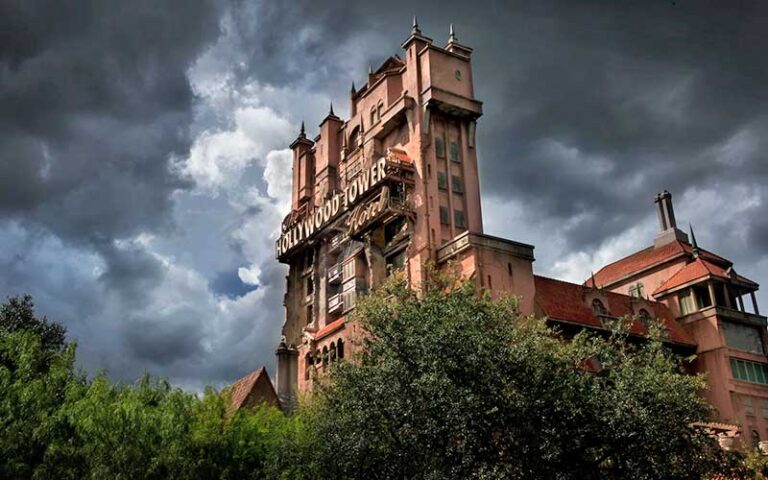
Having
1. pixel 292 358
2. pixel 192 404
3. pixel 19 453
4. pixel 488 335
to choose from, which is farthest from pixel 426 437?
pixel 292 358

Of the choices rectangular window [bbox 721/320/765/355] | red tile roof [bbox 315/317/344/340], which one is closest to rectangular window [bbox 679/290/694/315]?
rectangular window [bbox 721/320/765/355]

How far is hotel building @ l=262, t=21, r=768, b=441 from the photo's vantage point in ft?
160

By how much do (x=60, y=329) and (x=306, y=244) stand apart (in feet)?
69.1

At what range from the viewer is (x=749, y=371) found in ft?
169

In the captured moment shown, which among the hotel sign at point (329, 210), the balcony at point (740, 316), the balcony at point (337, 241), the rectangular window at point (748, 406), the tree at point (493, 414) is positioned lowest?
the tree at point (493, 414)

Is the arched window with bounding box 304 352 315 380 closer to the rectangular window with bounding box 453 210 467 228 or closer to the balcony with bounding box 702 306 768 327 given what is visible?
the rectangular window with bounding box 453 210 467 228

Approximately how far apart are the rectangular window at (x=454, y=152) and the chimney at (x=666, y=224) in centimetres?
1873

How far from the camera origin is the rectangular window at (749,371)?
50.9 m

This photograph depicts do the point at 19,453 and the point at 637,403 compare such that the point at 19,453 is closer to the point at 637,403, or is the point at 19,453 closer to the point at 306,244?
the point at 637,403

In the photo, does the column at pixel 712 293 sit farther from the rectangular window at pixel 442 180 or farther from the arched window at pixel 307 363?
the arched window at pixel 307 363

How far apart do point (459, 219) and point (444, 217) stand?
1266 millimetres

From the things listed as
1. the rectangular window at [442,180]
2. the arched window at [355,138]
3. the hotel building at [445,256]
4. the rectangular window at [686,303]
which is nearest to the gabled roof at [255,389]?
the hotel building at [445,256]

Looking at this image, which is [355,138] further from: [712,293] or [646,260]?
[712,293]

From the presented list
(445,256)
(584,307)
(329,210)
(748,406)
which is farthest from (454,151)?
(748,406)
